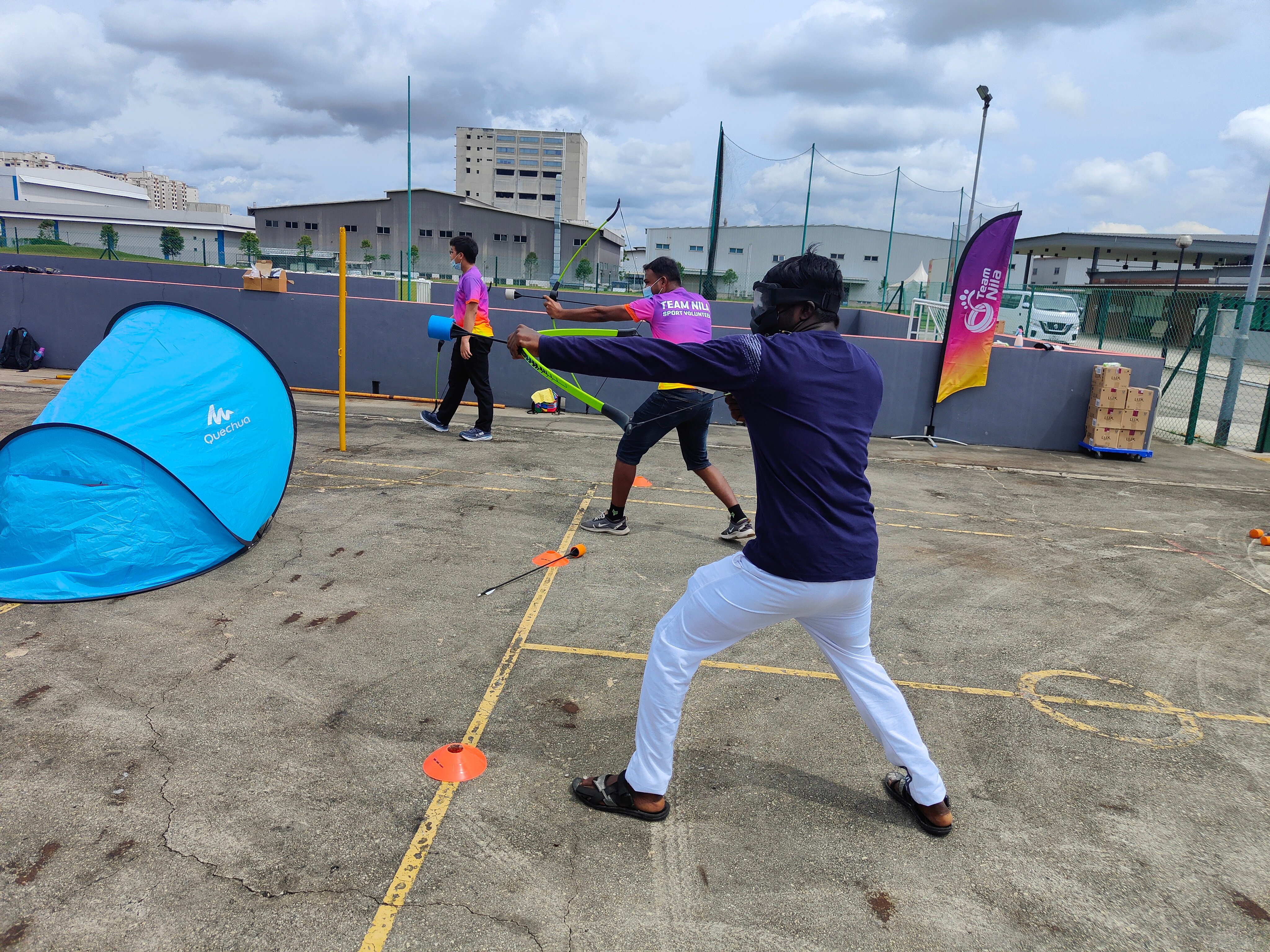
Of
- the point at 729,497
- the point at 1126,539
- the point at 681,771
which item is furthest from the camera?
the point at 1126,539

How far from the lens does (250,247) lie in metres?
54.2

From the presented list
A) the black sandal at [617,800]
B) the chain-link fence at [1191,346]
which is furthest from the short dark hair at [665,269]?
the chain-link fence at [1191,346]

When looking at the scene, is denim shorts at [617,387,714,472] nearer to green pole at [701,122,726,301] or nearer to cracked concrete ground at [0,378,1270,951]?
cracked concrete ground at [0,378,1270,951]

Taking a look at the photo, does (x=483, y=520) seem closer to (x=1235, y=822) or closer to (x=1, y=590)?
Answer: (x=1, y=590)

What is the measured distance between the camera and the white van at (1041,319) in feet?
76.8

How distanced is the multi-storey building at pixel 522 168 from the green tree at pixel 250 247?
174ft

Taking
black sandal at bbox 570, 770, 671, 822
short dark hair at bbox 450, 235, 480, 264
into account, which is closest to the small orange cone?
black sandal at bbox 570, 770, 671, 822

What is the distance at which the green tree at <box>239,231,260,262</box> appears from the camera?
2007 inches

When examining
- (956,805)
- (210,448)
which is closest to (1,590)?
(210,448)

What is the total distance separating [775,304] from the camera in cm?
257

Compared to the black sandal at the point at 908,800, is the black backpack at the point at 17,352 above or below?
above

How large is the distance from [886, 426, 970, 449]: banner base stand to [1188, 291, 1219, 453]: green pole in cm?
380

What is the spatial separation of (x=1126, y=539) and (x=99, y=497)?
7656mm

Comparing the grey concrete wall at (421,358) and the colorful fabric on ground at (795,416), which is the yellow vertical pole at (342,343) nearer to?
the grey concrete wall at (421,358)
